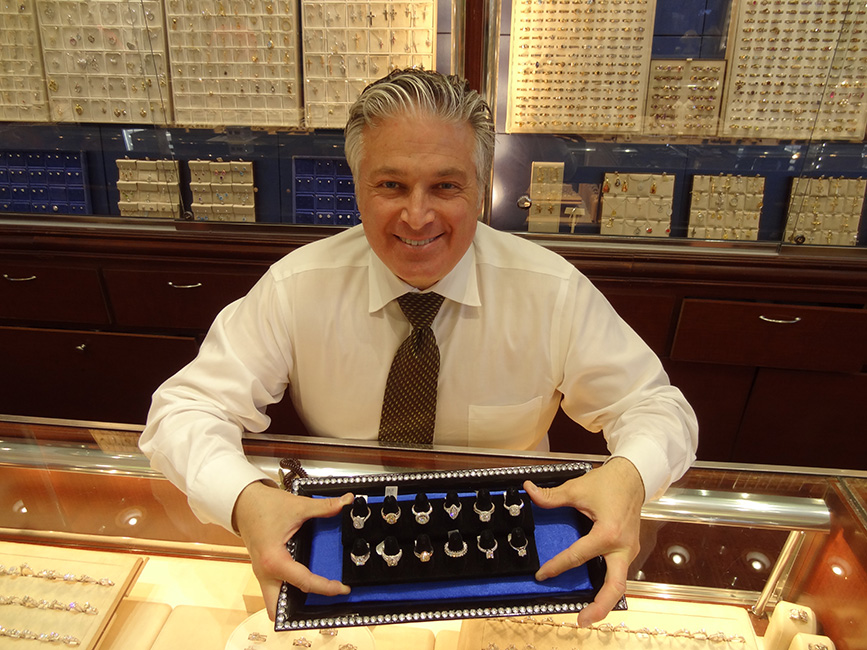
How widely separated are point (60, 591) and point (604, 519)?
0.87 meters

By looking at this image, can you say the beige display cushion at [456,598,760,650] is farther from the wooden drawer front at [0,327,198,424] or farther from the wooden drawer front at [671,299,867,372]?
the wooden drawer front at [0,327,198,424]

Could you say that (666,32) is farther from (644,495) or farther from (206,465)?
(206,465)

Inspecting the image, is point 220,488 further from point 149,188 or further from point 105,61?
point 105,61

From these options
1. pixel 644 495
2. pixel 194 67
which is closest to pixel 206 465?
pixel 644 495

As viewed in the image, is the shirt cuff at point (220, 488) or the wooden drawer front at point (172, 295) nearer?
the shirt cuff at point (220, 488)

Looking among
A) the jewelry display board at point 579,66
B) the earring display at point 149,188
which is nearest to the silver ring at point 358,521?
the jewelry display board at point 579,66

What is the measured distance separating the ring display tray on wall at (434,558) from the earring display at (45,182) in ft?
8.62

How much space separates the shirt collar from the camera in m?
1.46

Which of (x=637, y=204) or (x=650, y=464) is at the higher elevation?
(x=637, y=204)

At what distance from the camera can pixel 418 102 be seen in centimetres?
123

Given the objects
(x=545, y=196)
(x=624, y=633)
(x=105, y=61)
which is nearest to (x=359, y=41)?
(x=545, y=196)

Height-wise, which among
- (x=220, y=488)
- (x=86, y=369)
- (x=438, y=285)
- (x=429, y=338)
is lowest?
(x=86, y=369)

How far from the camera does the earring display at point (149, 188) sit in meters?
2.82

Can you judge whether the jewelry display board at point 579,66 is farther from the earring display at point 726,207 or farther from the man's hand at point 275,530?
the man's hand at point 275,530
